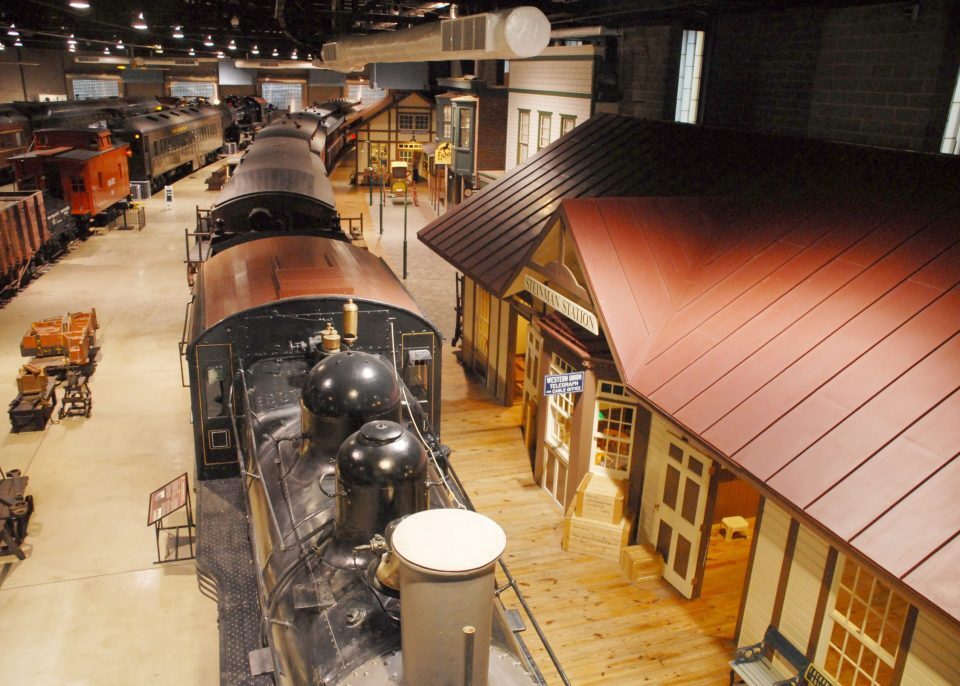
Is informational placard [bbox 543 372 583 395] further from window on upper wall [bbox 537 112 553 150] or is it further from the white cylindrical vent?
window on upper wall [bbox 537 112 553 150]

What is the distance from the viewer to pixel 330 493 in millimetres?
6594

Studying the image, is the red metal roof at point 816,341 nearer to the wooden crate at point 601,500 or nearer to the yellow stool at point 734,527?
the wooden crate at point 601,500

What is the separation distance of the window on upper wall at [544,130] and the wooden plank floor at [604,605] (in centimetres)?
923

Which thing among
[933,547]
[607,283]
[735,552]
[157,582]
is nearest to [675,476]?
[735,552]

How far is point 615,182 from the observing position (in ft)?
39.1

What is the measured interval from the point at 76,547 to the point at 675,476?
8.48m

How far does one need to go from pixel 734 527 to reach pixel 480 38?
7.69m

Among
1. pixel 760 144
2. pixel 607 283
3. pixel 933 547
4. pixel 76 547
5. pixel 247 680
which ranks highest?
pixel 760 144

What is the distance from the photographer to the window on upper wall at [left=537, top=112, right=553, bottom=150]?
17.8 m

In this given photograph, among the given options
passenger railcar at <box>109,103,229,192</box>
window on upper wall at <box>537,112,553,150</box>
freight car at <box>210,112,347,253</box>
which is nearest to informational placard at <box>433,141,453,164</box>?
freight car at <box>210,112,347,253</box>

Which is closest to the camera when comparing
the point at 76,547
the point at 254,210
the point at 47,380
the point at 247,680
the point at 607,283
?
the point at 247,680

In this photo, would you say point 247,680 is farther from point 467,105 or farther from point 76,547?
point 467,105

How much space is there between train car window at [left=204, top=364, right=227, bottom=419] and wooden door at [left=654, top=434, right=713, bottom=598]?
5.87m

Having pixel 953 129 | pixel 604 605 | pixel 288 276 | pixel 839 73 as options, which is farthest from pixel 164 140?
pixel 953 129
